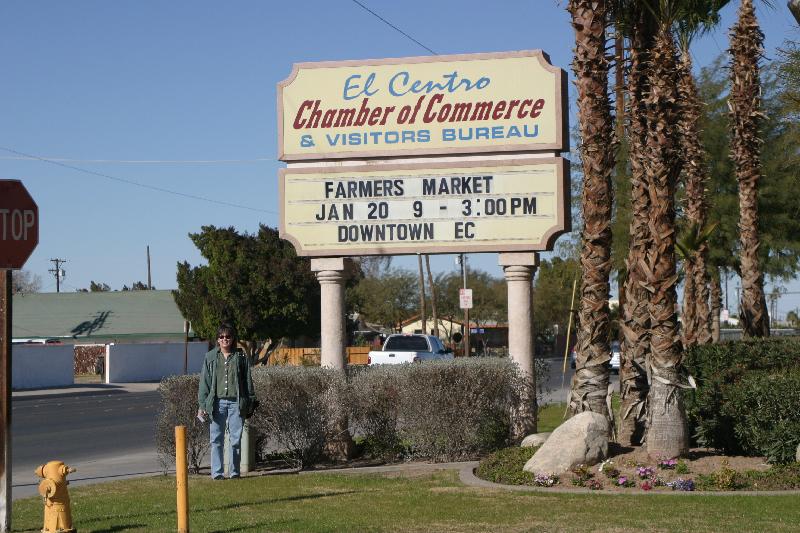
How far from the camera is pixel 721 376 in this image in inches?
550

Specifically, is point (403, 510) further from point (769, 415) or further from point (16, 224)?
point (769, 415)

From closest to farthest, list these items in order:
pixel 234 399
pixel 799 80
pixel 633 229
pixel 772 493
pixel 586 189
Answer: pixel 772 493 → pixel 234 399 → pixel 586 189 → pixel 633 229 → pixel 799 80

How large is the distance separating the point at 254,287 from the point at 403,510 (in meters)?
40.0

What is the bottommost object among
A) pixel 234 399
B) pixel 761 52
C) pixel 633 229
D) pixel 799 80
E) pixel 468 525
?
pixel 468 525

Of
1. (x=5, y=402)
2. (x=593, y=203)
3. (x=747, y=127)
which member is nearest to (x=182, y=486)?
(x=5, y=402)

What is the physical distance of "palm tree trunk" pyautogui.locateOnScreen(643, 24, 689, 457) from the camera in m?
12.2

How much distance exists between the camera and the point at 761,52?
23766 millimetres

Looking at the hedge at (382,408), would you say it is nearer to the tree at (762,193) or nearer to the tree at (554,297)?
the tree at (762,193)

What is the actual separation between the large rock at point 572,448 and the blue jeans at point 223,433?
3.35 metres

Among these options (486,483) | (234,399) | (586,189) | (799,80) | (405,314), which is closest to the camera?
(486,483)

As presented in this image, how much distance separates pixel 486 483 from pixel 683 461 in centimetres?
208

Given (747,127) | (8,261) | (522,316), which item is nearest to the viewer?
(8,261)

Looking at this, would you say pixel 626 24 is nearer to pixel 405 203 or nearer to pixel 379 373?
pixel 405 203

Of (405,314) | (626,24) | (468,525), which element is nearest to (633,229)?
(626,24)
